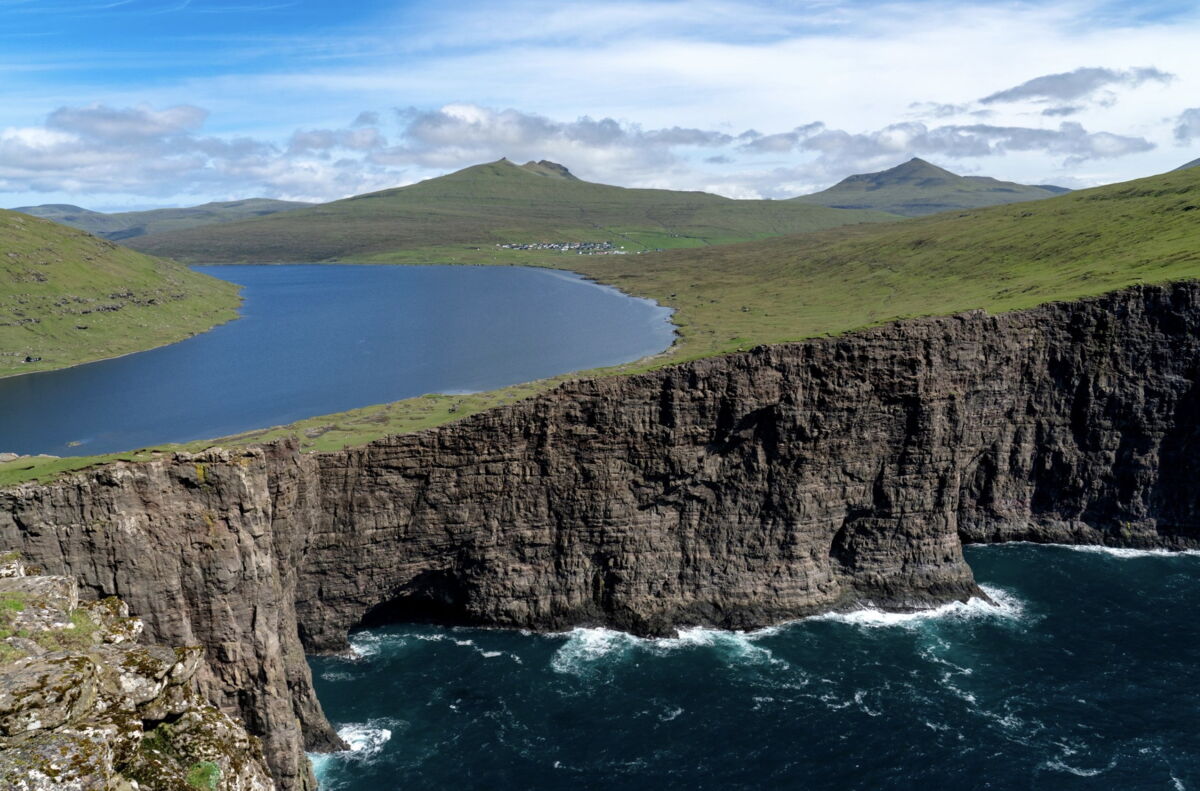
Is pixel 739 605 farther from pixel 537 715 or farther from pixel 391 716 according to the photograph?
pixel 391 716

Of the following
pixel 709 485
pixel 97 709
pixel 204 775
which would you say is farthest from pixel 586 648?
pixel 97 709

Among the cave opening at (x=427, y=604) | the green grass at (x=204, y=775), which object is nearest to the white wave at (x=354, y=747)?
the cave opening at (x=427, y=604)

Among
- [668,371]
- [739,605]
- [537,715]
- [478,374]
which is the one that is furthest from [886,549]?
[478,374]

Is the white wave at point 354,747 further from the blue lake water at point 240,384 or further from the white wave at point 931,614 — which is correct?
the blue lake water at point 240,384

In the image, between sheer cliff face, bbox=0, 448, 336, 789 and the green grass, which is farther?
sheer cliff face, bbox=0, 448, 336, 789

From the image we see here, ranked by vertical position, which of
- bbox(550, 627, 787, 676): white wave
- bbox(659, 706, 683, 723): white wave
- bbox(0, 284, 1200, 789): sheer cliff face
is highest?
bbox(0, 284, 1200, 789): sheer cliff face

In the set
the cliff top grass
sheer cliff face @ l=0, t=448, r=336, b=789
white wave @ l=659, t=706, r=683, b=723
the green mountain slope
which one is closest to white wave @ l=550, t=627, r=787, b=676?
white wave @ l=659, t=706, r=683, b=723

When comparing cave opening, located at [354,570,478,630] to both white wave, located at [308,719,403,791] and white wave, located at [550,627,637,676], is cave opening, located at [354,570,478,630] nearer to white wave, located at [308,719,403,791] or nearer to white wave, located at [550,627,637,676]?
white wave, located at [550,627,637,676]
